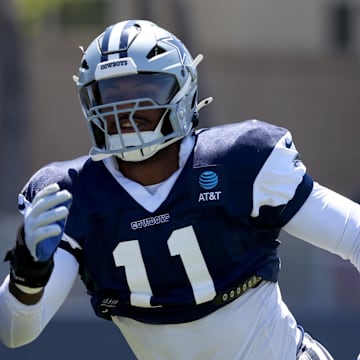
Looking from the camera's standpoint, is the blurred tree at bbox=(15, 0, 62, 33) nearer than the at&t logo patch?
No

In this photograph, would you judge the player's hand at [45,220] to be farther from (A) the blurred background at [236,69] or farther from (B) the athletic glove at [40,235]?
(A) the blurred background at [236,69]

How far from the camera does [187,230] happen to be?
3660 millimetres

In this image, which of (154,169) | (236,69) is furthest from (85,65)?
(236,69)

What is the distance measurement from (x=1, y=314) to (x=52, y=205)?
0.49 metres

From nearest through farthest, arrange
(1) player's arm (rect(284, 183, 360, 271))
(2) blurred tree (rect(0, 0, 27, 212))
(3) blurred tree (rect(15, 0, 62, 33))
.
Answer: (1) player's arm (rect(284, 183, 360, 271)), (2) blurred tree (rect(0, 0, 27, 212)), (3) blurred tree (rect(15, 0, 62, 33))

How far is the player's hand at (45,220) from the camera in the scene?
10.5 ft

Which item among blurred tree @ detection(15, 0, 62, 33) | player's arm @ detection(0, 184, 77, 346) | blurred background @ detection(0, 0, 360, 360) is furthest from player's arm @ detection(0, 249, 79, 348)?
blurred tree @ detection(15, 0, 62, 33)

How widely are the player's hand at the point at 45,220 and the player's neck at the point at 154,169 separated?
1.77 ft

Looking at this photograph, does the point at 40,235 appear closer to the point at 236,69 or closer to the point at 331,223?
the point at 331,223

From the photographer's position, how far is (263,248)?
3.75 m

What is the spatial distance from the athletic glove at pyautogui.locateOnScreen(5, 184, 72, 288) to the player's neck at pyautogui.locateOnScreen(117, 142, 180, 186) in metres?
0.52

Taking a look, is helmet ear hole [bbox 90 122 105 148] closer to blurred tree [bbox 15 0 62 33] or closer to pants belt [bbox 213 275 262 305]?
pants belt [bbox 213 275 262 305]

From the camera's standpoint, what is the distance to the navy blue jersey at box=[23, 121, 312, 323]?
3658 mm

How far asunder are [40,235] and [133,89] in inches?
27.6
